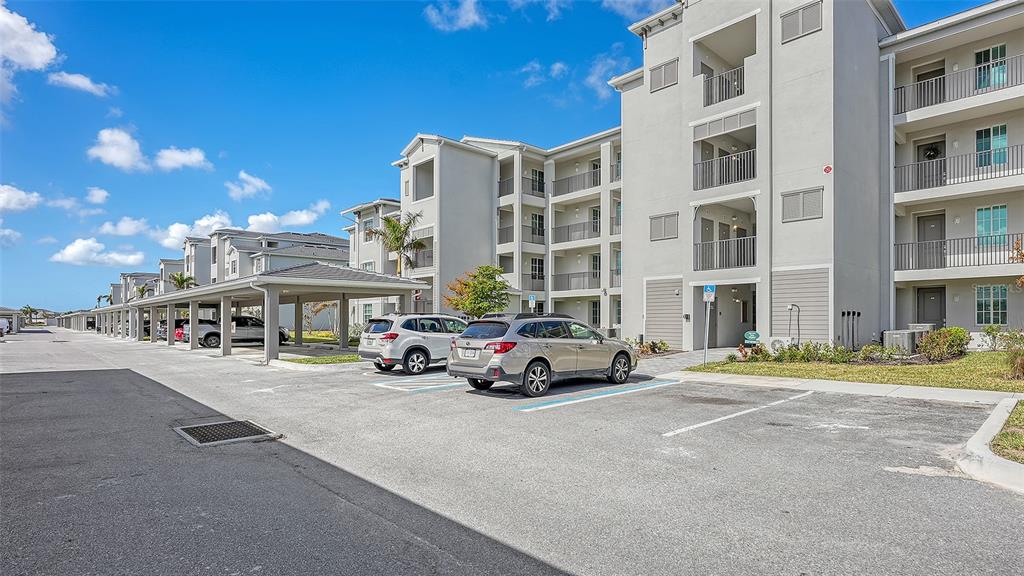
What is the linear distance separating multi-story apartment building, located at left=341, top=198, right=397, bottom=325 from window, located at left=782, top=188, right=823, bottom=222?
25.4 m

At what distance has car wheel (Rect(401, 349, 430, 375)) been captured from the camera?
15.8 m

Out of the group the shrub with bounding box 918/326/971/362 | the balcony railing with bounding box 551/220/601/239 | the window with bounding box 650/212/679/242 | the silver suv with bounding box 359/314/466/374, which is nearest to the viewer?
the silver suv with bounding box 359/314/466/374

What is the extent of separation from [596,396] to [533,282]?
23.7 m

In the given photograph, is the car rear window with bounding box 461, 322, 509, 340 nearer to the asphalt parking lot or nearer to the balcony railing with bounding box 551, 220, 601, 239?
the asphalt parking lot

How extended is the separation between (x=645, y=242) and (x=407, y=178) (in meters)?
18.2

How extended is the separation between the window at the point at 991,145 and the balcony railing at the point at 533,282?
21.7 m

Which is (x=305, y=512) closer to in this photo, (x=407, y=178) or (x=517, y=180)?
(x=517, y=180)

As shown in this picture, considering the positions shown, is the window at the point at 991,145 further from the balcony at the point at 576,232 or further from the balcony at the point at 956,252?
the balcony at the point at 576,232

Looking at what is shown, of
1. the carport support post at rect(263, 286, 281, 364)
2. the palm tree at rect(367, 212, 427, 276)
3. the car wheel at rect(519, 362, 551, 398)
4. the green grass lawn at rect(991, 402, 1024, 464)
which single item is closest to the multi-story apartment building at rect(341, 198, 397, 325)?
the palm tree at rect(367, 212, 427, 276)

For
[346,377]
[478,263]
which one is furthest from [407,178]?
[346,377]

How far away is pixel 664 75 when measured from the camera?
24.9 m

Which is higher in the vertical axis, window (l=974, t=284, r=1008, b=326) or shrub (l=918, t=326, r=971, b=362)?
window (l=974, t=284, r=1008, b=326)

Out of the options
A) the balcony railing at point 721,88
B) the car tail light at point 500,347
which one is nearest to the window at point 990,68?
the balcony railing at point 721,88

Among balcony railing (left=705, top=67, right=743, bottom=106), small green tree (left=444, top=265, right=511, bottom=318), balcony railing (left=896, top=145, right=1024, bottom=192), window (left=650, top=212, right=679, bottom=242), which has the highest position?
balcony railing (left=705, top=67, right=743, bottom=106)
